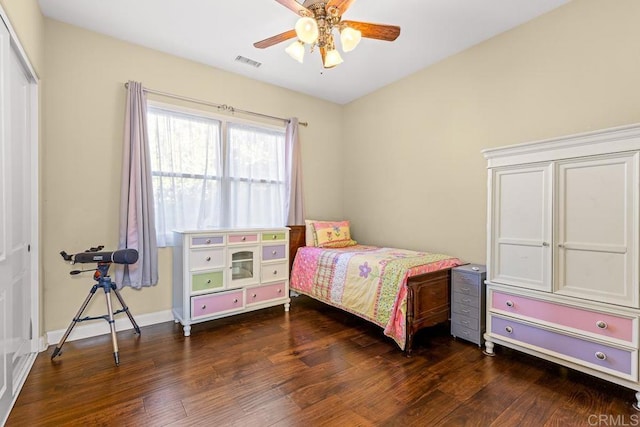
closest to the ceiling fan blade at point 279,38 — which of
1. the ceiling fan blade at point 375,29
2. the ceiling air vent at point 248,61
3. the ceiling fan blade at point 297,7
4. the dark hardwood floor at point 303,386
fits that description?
the ceiling fan blade at point 297,7

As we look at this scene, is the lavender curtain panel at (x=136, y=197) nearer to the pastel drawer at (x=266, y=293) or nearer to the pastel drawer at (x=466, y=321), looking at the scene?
the pastel drawer at (x=266, y=293)

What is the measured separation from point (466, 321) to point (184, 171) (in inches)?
124

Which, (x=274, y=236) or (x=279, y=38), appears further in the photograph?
(x=274, y=236)

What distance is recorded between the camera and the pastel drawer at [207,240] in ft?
9.28

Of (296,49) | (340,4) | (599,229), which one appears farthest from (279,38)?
(599,229)

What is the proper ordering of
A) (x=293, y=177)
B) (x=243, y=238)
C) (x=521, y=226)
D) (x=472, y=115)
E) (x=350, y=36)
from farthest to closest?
(x=293, y=177) → (x=243, y=238) → (x=472, y=115) → (x=521, y=226) → (x=350, y=36)

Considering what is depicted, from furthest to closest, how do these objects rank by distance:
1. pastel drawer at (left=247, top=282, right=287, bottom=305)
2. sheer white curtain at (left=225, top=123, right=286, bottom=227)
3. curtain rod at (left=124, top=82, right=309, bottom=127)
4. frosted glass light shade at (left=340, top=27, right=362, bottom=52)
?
sheer white curtain at (left=225, top=123, right=286, bottom=227)
pastel drawer at (left=247, top=282, right=287, bottom=305)
curtain rod at (left=124, top=82, right=309, bottom=127)
frosted glass light shade at (left=340, top=27, right=362, bottom=52)

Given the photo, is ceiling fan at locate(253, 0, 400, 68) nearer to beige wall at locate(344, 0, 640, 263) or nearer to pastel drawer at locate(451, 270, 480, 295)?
beige wall at locate(344, 0, 640, 263)

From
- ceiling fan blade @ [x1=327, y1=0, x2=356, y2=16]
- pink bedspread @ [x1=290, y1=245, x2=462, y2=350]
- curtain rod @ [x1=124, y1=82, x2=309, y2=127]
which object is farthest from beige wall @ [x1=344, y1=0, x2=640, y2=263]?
ceiling fan blade @ [x1=327, y1=0, x2=356, y2=16]

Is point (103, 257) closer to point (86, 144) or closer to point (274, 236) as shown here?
point (86, 144)

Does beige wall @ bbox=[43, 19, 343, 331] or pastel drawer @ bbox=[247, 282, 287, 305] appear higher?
beige wall @ bbox=[43, 19, 343, 331]

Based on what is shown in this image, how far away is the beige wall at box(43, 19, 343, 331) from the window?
0.31 metres

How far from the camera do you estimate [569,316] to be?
1998 millimetres

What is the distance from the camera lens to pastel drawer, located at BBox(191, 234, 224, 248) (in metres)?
2.83
